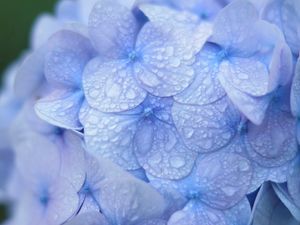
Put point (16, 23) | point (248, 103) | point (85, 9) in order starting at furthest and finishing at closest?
point (16, 23) → point (85, 9) → point (248, 103)

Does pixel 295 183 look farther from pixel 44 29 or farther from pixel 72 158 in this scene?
pixel 44 29

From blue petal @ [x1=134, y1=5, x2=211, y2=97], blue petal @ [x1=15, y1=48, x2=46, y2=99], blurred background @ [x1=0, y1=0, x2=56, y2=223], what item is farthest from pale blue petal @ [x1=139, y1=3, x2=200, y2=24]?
blurred background @ [x1=0, y1=0, x2=56, y2=223]

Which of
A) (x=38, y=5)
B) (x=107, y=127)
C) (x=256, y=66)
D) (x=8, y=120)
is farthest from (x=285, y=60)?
(x=38, y=5)

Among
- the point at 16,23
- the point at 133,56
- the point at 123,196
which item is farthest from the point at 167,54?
the point at 16,23

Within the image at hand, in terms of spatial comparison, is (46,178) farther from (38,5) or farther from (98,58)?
(38,5)

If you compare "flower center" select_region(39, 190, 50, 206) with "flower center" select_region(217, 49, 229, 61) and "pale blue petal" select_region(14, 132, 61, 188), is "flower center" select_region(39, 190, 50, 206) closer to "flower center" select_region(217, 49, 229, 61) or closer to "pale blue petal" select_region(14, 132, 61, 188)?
"pale blue petal" select_region(14, 132, 61, 188)
